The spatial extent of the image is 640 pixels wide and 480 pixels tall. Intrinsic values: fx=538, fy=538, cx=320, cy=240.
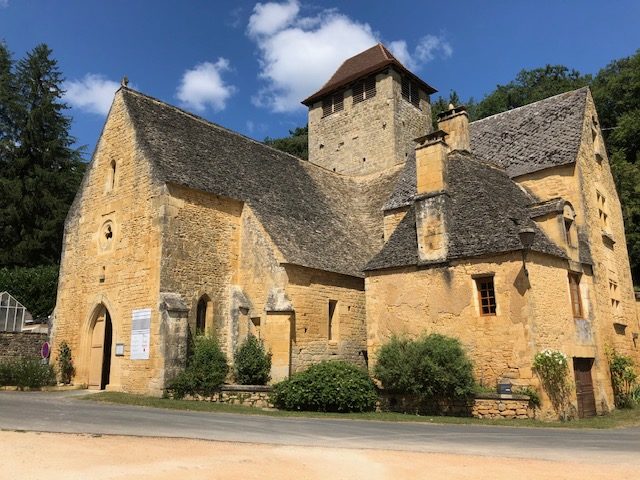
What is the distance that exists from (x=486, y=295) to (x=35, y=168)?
34119 millimetres

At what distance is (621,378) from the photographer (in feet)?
60.7

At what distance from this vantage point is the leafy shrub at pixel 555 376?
14.7 metres

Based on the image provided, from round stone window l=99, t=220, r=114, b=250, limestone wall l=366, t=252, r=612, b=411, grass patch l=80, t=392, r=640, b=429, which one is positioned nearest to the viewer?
grass patch l=80, t=392, r=640, b=429

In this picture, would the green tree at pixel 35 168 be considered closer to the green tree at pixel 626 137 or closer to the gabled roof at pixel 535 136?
the gabled roof at pixel 535 136

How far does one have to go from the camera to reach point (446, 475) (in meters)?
6.28

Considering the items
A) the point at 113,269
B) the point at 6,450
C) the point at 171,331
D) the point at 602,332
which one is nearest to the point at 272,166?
the point at 113,269

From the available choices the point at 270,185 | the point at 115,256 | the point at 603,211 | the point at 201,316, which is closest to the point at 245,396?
the point at 201,316

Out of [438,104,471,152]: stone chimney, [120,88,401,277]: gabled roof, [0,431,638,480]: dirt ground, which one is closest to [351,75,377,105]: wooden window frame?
[120,88,401,277]: gabled roof

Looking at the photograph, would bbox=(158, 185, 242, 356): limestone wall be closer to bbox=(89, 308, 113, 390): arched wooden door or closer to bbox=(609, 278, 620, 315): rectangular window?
bbox=(89, 308, 113, 390): arched wooden door

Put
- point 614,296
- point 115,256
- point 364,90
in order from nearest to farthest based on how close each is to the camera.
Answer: point 115,256 → point 614,296 → point 364,90

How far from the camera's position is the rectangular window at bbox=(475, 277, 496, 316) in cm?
1599

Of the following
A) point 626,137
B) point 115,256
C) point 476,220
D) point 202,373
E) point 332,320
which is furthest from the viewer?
point 626,137

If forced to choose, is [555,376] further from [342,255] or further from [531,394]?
[342,255]

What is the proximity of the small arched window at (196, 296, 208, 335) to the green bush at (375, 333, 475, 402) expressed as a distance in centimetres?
667
